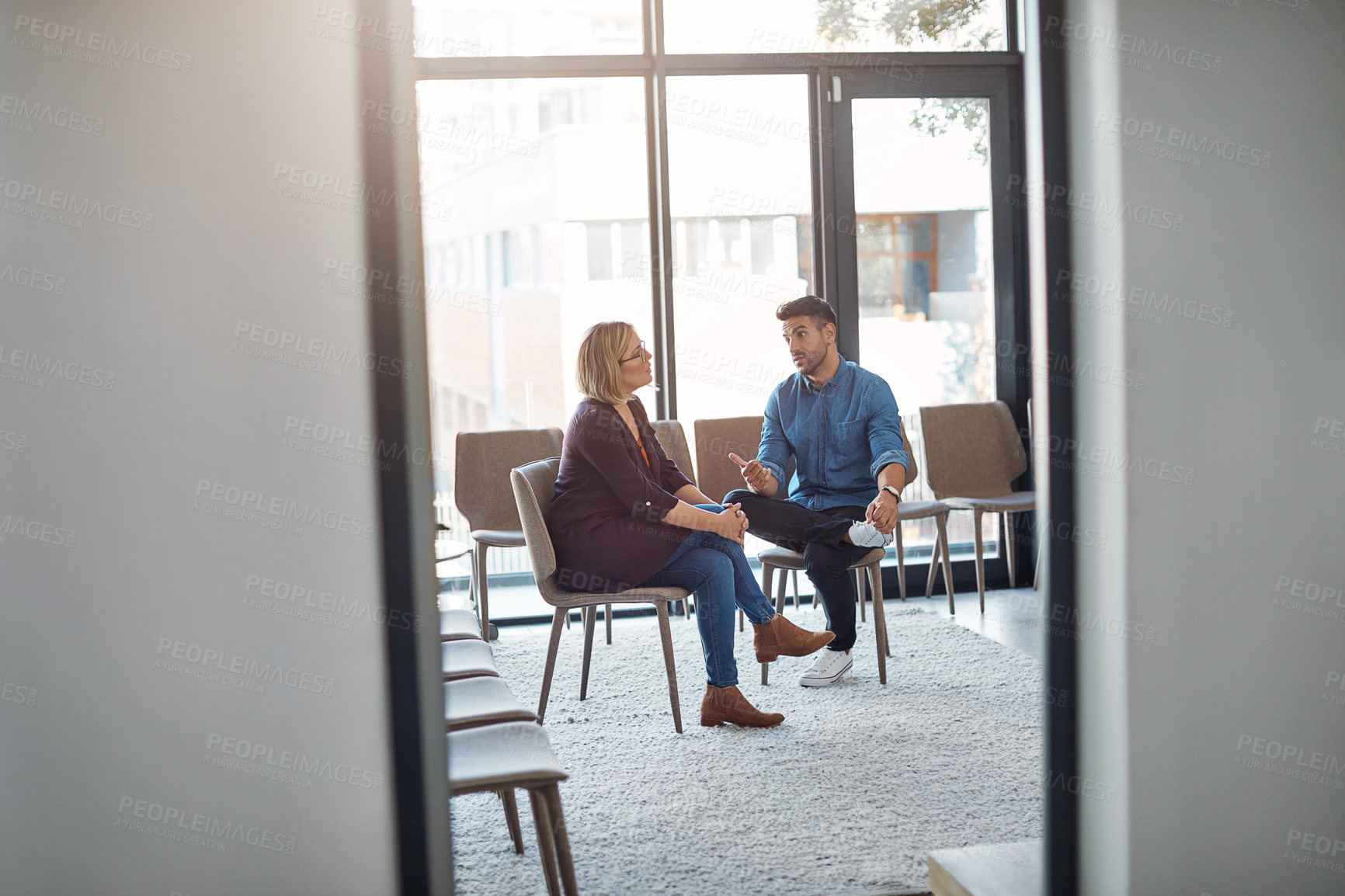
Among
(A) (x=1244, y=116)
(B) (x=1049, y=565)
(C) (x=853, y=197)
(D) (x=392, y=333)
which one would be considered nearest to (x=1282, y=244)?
(A) (x=1244, y=116)

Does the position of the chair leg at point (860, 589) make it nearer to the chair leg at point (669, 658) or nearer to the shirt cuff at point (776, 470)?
the shirt cuff at point (776, 470)

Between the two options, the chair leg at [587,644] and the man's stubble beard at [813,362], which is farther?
the man's stubble beard at [813,362]

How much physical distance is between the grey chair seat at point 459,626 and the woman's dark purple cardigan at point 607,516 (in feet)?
1.30

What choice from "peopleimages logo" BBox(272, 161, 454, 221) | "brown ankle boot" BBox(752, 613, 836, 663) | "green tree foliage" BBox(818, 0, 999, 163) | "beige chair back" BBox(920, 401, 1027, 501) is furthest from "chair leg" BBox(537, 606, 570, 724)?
"green tree foliage" BBox(818, 0, 999, 163)

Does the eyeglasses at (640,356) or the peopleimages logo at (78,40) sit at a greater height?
the peopleimages logo at (78,40)

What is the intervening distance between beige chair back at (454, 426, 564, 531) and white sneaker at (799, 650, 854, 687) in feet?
4.39

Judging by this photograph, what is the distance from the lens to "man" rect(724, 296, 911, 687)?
12.0 ft

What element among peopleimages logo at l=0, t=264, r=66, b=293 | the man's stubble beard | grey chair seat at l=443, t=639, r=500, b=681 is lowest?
grey chair seat at l=443, t=639, r=500, b=681

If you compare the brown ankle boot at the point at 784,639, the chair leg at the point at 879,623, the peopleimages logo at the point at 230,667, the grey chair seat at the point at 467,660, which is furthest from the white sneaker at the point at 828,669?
the peopleimages logo at the point at 230,667

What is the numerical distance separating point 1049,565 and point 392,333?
1.10 meters

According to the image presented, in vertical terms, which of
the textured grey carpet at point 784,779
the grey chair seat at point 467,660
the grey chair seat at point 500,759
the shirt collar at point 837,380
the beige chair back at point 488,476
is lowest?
the textured grey carpet at point 784,779

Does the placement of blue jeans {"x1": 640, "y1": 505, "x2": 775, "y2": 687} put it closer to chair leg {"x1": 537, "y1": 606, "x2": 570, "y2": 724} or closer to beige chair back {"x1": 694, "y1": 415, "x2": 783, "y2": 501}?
chair leg {"x1": 537, "y1": 606, "x2": 570, "y2": 724}

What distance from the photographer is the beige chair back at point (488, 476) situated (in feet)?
14.4

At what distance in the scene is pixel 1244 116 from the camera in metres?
1.73
